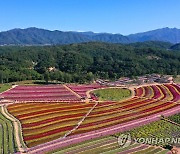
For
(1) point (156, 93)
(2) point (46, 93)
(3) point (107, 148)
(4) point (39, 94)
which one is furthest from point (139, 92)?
(3) point (107, 148)

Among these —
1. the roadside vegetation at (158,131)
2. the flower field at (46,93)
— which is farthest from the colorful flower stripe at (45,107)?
the roadside vegetation at (158,131)

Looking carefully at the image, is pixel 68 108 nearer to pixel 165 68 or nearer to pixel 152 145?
pixel 152 145

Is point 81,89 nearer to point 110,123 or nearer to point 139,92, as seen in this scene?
point 139,92

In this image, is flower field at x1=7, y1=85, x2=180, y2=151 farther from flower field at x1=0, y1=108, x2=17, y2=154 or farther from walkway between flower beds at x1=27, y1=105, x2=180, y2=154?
flower field at x1=0, y1=108, x2=17, y2=154

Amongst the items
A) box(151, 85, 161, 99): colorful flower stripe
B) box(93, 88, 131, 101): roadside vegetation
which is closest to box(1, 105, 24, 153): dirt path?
box(93, 88, 131, 101): roadside vegetation

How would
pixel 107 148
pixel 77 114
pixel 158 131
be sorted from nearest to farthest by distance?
pixel 107 148 → pixel 158 131 → pixel 77 114

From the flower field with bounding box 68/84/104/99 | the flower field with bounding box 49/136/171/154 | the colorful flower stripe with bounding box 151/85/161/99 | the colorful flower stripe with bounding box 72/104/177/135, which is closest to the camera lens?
the flower field with bounding box 49/136/171/154

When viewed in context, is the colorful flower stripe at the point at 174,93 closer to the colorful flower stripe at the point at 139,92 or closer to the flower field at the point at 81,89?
the colorful flower stripe at the point at 139,92
